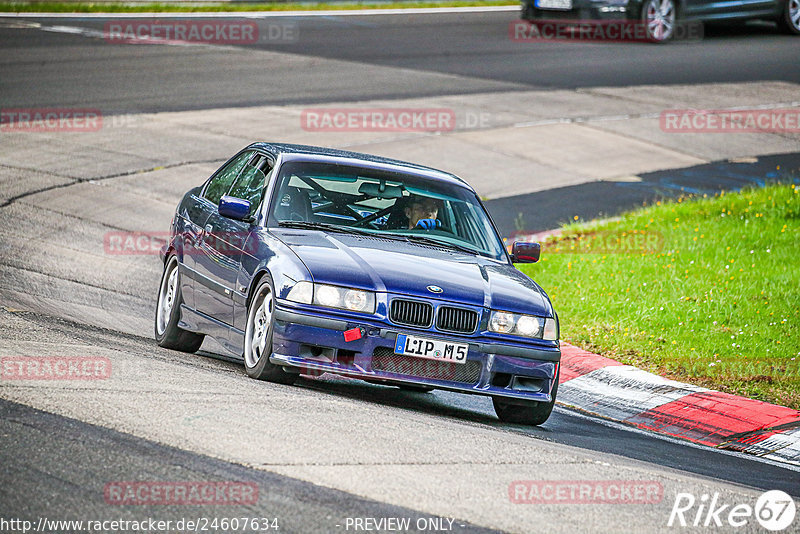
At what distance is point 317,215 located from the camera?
8.35m

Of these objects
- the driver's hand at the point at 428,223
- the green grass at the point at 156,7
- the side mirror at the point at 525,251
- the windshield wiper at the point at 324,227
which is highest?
the green grass at the point at 156,7

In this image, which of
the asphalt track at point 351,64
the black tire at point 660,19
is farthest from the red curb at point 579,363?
the black tire at point 660,19

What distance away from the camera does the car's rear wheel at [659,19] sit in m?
26.6

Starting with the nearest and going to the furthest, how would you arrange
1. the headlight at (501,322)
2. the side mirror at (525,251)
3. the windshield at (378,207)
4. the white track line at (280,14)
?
the headlight at (501,322) → the windshield at (378,207) → the side mirror at (525,251) → the white track line at (280,14)

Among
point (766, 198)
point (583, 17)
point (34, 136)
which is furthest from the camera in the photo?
point (583, 17)

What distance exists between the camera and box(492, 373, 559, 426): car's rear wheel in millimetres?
7771

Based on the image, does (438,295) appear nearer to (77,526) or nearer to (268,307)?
(268,307)

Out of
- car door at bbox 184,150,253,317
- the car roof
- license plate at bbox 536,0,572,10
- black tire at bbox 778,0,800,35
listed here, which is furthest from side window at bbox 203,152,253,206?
black tire at bbox 778,0,800,35

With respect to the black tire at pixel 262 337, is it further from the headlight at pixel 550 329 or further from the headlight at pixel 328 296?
the headlight at pixel 550 329

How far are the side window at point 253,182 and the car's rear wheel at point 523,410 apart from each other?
2149mm

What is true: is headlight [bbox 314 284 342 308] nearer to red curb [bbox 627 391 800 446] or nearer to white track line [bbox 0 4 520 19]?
red curb [bbox 627 391 800 446]

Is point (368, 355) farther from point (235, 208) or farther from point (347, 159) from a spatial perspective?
point (347, 159)

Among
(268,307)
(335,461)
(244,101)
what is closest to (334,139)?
(244,101)

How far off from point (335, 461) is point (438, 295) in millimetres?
1895
